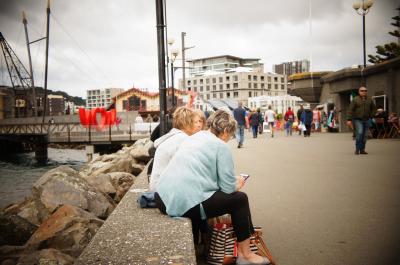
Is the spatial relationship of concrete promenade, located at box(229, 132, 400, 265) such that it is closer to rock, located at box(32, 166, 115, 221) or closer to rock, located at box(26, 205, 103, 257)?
rock, located at box(26, 205, 103, 257)

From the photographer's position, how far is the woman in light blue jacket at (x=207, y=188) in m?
3.26

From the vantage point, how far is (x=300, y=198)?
19.2 feet

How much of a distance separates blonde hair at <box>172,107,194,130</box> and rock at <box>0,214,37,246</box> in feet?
10.9

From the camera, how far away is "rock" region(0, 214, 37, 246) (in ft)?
17.6

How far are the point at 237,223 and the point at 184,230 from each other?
565mm

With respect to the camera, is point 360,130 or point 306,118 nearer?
point 360,130

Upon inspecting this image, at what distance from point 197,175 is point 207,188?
0.17m

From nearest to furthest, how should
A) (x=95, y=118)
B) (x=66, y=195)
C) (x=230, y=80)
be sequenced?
(x=66, y=195)
(x=95, y=118)
(x=230, y=80)

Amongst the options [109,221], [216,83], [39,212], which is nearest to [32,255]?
[109,221]

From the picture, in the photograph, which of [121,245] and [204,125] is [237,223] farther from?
[204,125]

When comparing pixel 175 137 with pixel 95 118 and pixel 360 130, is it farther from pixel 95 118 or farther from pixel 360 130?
pixel 95 118

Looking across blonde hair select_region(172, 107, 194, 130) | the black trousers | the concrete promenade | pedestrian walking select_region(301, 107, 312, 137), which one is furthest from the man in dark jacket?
pedestrian walking select_region(301, 107, 312, 137)

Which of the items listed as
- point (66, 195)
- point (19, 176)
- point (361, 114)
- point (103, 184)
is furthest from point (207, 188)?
point (19, 176)

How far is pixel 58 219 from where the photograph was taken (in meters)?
4.88
